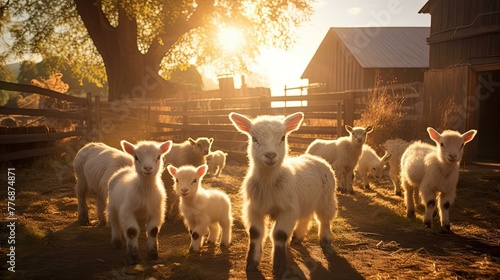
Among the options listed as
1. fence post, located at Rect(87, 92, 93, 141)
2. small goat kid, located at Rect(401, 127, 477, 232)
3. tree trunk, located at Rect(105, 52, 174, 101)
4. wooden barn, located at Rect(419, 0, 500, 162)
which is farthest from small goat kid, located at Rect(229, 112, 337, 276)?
tree trunk, located at Rect(105, 52, 174, 101)

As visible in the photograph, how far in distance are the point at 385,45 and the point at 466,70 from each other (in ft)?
56.3

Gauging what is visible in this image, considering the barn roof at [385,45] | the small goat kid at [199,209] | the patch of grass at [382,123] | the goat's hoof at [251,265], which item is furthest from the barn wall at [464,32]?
the goat's hoof at [251,265]

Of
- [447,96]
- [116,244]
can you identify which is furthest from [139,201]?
[447,96]

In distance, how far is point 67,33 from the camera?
2536cm

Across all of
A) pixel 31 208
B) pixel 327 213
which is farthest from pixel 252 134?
Answer: pixel 31 208

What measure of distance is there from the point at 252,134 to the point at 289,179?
28.6 inches

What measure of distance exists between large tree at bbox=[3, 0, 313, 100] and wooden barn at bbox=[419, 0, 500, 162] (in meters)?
9.23

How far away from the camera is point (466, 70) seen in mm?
12609

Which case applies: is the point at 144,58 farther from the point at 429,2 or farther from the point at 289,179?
the point at 289,179

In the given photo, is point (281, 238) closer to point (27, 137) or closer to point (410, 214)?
point (410, 214)

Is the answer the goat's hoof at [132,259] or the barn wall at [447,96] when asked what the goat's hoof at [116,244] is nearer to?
the goat's hoof at [132,259]

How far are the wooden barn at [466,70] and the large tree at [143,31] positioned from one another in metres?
9.23

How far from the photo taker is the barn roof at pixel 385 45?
2648cm

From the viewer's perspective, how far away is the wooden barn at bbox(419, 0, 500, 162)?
12.5 metres
